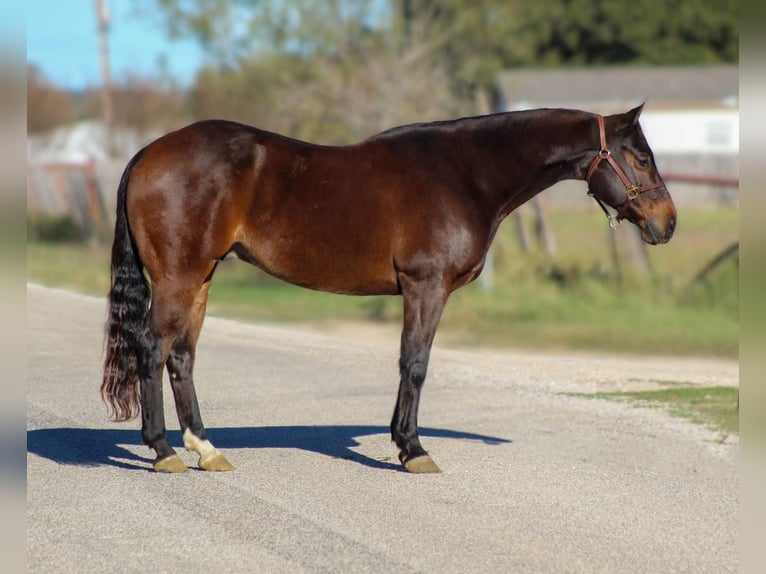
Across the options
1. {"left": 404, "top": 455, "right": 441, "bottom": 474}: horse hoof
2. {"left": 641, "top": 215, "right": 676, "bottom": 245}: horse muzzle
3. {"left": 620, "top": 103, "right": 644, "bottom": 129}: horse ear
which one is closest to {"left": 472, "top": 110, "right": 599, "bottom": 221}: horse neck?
{"left": 620, "top": 103, "right": 644, "bottom": 129}: horse ear

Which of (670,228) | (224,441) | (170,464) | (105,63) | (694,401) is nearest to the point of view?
(170,464)

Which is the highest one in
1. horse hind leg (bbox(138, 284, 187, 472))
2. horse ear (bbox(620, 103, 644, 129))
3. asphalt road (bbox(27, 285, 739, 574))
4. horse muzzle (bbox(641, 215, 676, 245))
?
horse ear (bbox(620, 103, 644, 129))

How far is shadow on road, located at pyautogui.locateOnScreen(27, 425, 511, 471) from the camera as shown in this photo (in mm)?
7613

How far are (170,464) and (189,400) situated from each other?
402 millimetres

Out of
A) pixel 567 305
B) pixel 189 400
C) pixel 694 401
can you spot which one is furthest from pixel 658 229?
pixel 567 305

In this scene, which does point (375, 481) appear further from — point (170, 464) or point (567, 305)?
point (567, 305)

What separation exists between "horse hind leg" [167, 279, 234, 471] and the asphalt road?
0.16 metres

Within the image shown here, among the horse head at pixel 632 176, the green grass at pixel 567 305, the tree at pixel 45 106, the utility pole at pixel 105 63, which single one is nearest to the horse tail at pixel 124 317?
the horse head at pixel 632 176

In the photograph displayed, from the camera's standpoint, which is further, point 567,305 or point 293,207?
point 567,305

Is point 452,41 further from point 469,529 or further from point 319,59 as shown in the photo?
point 469,529

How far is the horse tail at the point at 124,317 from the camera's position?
724 centimetres

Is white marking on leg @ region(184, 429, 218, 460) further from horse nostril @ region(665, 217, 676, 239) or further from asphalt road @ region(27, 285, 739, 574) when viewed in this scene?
horse nostril @ region(665, 217, 676, 239)

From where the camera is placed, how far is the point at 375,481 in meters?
7.19

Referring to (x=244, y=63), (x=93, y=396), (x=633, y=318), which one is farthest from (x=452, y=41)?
(x=93, y=396)
